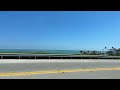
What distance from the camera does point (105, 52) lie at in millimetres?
68625
